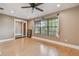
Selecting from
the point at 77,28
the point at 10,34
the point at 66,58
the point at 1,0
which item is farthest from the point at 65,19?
the point at 1,0

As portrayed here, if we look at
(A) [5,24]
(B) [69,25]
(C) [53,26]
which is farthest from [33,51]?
(C) [53,26]

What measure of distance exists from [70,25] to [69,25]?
0.18ft

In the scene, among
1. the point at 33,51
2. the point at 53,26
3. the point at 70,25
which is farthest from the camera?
the point at 53,26

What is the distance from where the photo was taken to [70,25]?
4152 millimetres

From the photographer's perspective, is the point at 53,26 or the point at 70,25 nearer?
the point at 70,25

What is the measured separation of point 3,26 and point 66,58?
283 cm

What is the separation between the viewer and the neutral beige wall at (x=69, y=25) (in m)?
3.86

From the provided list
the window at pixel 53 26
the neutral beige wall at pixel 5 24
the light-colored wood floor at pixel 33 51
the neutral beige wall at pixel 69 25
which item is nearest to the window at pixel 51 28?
the window at pixel 53 26

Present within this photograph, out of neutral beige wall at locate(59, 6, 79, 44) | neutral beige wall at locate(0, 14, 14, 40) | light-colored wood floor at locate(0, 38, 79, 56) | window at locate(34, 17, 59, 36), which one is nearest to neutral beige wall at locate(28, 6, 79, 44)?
neutral beige wall at locate(59, 6, 79, 44)

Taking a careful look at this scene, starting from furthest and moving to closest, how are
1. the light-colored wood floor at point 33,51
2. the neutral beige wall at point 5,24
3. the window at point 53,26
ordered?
the window at point 53,26, the neutral beige wall at point 5,24, the light-colored wood floor at point 33,51

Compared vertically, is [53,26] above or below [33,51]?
above

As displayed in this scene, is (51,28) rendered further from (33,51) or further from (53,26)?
(33,51)

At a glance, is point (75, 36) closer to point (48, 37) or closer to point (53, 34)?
point (53, 34)

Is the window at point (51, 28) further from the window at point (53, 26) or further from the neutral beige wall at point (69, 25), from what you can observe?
the neutral beige wall at point (69, 25)
